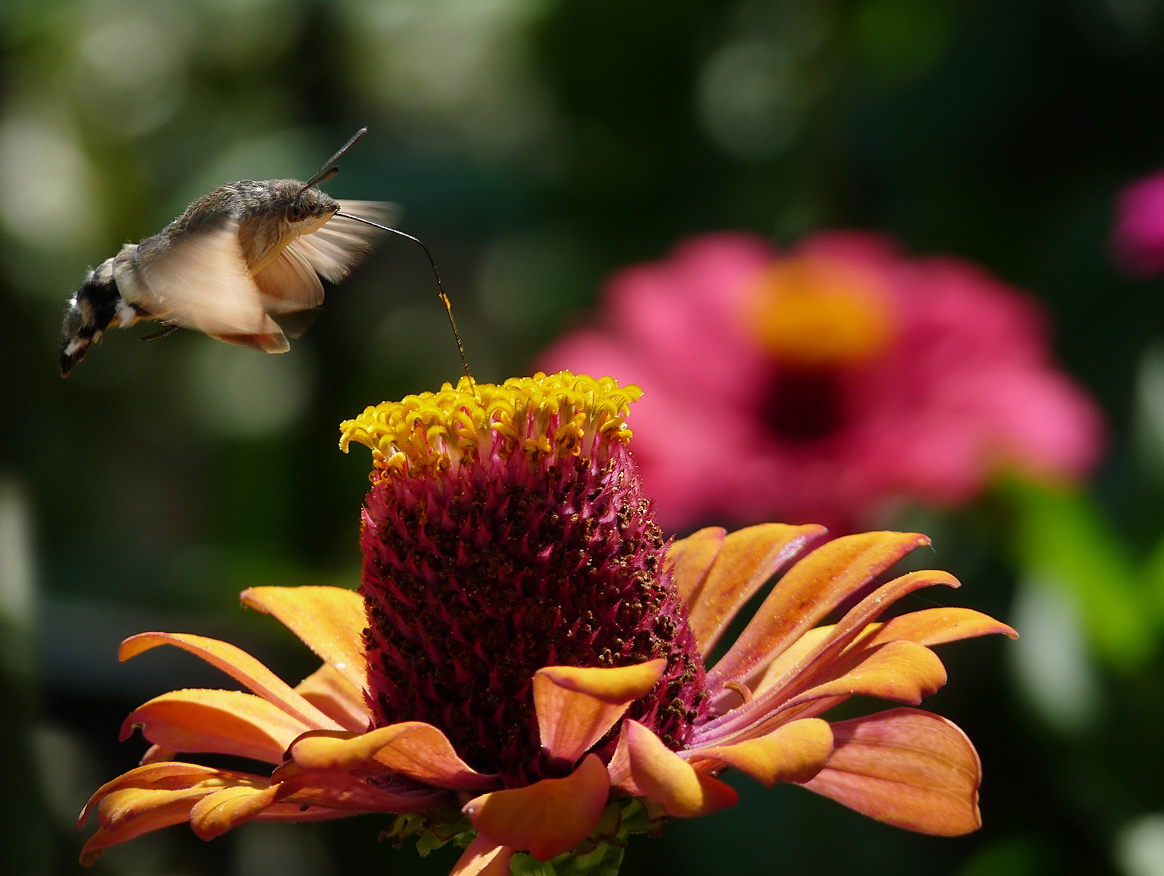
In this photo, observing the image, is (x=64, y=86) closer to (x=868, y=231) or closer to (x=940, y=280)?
(x=868, y=231)

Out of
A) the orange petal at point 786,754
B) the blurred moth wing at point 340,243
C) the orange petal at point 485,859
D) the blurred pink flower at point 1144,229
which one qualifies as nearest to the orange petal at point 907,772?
the orange petal at point 786,754

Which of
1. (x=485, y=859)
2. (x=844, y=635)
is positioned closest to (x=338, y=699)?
(x=485, y=859)

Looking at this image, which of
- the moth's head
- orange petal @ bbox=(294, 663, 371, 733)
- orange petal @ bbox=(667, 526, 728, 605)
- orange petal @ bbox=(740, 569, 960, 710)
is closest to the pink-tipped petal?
orange petal @ bbox=(740, 569, 960, 710)

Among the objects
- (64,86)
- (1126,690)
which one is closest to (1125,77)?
(1126,690)

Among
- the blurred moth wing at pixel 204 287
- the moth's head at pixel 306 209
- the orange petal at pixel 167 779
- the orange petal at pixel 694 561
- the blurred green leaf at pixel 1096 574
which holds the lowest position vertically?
the blurred green leaf at pixel 1096 574

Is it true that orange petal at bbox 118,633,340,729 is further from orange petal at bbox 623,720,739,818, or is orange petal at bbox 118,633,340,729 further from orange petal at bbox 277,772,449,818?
orange petal at bbox 623,720,739,818

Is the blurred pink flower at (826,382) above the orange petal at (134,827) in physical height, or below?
above

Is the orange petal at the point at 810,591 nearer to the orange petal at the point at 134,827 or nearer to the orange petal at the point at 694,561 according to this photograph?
the orange petal at the point at 694,561
